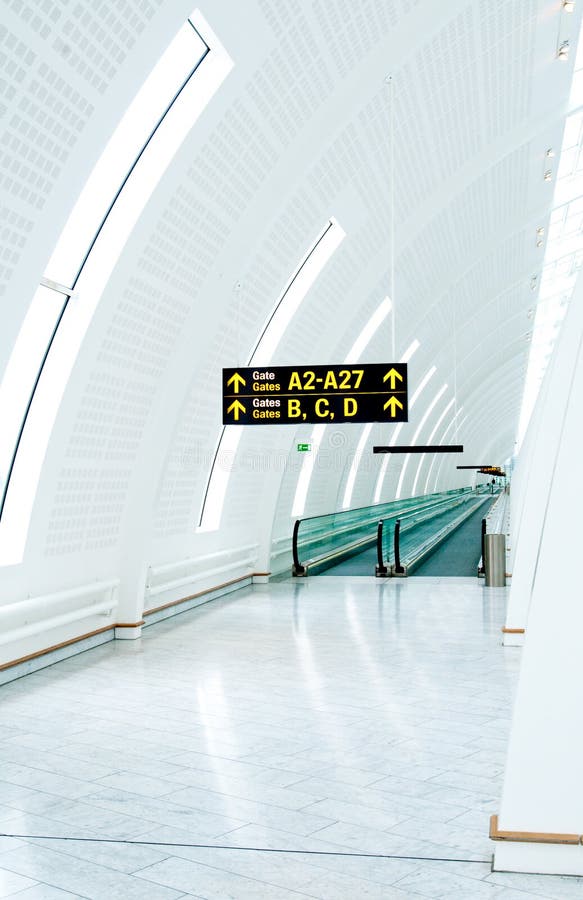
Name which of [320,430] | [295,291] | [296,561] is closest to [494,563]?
[296,561]

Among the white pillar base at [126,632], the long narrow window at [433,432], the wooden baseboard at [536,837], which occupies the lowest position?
the white pillar base at [126,632]

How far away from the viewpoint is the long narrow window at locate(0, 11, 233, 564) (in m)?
9.09

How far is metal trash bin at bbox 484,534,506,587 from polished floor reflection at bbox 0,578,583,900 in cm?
527

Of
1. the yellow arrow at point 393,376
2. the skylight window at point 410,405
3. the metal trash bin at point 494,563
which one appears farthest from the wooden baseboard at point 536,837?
the skylight window at point 410,405

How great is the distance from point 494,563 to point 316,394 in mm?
7912

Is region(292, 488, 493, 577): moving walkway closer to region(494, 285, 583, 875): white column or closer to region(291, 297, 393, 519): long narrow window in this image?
region(291, 297, 393, 519): long narrow window

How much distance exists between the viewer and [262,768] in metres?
6.80

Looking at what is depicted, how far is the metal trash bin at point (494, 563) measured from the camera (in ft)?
58.6

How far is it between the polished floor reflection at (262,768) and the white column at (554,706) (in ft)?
0.56

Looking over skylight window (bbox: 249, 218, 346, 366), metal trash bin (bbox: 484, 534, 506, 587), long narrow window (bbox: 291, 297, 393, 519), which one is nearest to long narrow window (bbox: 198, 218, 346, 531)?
skylight window (bbox: 249, 218, 346, 366)

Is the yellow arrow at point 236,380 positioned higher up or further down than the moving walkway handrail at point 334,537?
higher up

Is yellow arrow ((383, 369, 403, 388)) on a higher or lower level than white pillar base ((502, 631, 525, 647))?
higher

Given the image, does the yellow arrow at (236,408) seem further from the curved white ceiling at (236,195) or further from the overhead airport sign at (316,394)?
the curved white ceiling at (236,195)

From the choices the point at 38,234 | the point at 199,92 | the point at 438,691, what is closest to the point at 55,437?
the point at 38,234
